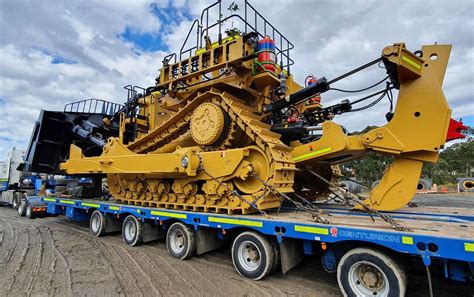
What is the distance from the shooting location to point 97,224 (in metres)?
8.73

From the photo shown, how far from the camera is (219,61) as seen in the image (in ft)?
23.0

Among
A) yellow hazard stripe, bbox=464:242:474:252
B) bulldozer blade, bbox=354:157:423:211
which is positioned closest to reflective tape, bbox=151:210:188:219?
bulldozer blade, bbox=354:157:423:211

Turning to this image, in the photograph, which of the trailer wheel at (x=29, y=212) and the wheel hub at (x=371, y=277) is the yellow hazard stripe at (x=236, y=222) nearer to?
the wheel hub at (x=371, y=277)

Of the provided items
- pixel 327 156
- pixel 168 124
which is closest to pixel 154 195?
pixel 168 124

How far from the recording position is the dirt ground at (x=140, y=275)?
4.59m

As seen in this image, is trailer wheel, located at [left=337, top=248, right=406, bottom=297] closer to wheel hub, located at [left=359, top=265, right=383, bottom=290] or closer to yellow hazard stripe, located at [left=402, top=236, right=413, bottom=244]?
wheel hub, located at [left=359, top=265, right=383, bottom=290]

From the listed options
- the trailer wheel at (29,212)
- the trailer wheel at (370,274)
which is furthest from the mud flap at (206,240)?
the trailer wheel at (29,212)

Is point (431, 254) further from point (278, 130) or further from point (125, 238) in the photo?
point (125, 238)

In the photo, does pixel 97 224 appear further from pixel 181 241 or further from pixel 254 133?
pixel 254 133

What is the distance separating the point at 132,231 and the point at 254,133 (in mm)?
4283

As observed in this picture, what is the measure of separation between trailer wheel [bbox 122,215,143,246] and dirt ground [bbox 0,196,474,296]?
0.22 meters

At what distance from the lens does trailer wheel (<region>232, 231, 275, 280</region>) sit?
488 cm

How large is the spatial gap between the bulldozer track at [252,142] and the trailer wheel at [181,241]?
540mm

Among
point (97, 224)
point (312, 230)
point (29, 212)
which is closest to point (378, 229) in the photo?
point (312, 230)
